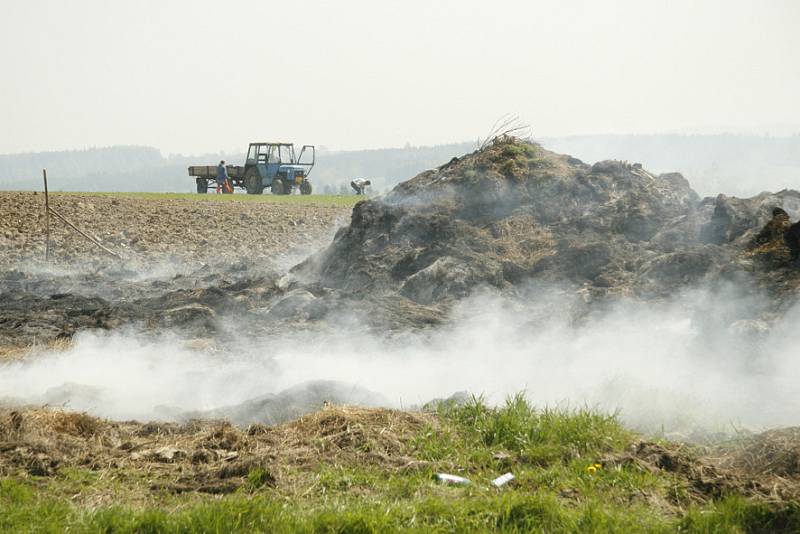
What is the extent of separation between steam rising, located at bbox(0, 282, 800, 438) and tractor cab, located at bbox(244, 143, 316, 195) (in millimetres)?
28853

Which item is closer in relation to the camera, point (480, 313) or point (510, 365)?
point (510, 365)

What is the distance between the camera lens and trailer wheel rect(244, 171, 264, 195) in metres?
38.7

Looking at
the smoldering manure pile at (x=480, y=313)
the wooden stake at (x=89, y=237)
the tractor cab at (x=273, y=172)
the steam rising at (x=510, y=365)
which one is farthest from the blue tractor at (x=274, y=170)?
the steam rising at (x=510, y=365)

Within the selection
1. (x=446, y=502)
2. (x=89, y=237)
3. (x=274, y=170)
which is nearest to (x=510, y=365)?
(x=446, y=502)

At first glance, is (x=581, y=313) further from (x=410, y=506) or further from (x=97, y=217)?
(x=97, y=217)

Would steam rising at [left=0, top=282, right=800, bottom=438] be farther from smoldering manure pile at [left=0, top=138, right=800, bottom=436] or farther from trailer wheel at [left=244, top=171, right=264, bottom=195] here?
trailer wheel at [left=244, top=171, right=264, bottom=195]

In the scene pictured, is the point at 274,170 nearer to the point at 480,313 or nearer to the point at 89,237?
the point at 89,237

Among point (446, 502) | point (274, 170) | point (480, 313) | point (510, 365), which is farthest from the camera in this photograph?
point (274, 170)

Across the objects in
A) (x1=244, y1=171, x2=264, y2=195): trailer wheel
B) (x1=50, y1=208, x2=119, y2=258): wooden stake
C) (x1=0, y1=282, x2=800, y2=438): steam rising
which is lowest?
(x1=0, y1=282, x2=800, y2=438): steam rising

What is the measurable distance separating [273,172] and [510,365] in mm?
31319

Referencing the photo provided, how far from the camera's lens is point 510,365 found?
8797 mm

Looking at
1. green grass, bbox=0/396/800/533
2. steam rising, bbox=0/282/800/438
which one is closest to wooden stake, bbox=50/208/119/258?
steam rising, bbox=0/282/800/438

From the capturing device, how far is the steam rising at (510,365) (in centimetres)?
727

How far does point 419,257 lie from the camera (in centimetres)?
1272
